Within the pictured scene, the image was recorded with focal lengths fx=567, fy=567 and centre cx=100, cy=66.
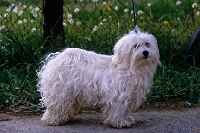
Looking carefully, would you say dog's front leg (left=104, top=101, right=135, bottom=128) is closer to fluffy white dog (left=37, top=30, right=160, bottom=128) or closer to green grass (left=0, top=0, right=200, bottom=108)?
fluffy white dog (left=37, top=30, right=160, bottom=128)

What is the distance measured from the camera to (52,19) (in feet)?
22.4

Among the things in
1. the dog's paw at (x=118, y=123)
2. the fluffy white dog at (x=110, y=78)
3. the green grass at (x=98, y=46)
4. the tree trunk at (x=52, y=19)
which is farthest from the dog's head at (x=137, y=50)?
the tree trunk at (x=52, y=19)

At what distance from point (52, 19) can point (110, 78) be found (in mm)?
2143

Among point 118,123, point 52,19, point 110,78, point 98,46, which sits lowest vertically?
point 118,123

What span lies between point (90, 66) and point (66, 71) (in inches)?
8.4

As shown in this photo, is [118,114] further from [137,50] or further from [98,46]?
[98,46]

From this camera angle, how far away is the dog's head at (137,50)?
4.80 metres

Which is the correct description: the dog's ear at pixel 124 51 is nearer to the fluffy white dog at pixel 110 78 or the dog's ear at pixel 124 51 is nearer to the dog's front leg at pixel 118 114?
the fluffy white dog at pixel 110 78

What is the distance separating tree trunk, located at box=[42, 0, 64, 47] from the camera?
6.77m

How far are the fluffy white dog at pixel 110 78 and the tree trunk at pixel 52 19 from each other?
6.06 feet

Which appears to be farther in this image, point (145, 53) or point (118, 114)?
point (118, 114)

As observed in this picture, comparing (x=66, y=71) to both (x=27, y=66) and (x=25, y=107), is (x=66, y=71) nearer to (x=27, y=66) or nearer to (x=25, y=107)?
(x=25, y=107)

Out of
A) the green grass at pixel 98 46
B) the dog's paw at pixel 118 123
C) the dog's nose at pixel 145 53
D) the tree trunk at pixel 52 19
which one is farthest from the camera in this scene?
the tree trunk at pixel 52 19

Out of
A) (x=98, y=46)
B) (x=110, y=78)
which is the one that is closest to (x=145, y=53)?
(x=110, y=78)
